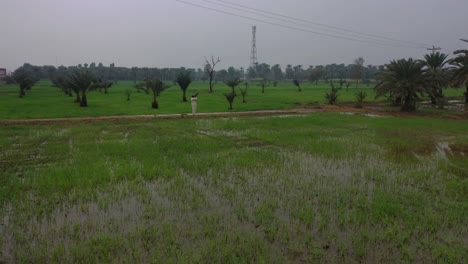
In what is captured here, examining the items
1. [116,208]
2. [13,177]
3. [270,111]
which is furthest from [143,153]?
[270,111]

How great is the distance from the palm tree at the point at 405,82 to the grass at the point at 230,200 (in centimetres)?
1111

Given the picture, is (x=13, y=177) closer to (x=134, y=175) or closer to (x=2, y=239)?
(x=134, y=175)

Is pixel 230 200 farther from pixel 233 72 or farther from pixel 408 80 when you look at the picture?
pixel 233 72

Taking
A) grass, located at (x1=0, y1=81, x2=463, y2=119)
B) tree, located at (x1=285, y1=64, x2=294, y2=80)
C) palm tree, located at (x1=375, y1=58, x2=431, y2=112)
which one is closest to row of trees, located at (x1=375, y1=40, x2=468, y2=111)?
palm tree, located at (x1=375, y1=58, x2=431, y2=112)

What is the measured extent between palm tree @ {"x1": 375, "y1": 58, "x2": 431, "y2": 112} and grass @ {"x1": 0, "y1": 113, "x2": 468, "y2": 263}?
1111 cm

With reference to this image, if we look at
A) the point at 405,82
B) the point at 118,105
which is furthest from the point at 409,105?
the point at 118,105

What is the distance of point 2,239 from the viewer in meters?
4.11

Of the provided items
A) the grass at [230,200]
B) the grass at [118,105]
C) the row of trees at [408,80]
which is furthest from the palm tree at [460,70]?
the grass at [230,200]

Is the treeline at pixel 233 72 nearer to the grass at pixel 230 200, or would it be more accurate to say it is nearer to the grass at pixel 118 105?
the grass at pixel 118 105

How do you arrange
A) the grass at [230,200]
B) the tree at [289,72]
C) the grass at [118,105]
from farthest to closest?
the tree at [289,72], the grass at [118,105], the grass at [230,200]

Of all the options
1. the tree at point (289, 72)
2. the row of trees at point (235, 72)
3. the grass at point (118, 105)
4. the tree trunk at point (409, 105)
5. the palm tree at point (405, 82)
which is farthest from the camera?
the tree at point (289, 72)

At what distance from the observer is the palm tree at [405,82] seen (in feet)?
68.4

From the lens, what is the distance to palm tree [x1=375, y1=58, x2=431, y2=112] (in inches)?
821

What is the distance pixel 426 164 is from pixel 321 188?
383 cm
